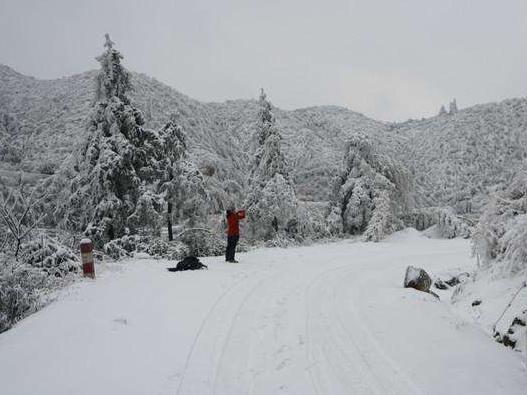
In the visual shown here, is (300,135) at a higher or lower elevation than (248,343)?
higher

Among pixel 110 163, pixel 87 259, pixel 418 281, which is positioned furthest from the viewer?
pixel 110 163

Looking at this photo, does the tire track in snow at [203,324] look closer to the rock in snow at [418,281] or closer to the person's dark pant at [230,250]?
the person's dark pant at [230,250]

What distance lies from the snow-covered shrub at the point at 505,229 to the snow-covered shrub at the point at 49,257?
29.7 feet

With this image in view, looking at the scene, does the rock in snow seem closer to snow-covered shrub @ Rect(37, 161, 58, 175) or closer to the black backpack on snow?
the black backpack on snow

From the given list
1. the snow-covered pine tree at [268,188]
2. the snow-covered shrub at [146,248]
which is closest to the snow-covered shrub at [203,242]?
the snow-covered shrub at [146,248]

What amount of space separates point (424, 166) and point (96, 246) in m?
39.0

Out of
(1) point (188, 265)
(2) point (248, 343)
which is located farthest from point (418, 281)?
(1) point (188, 265)

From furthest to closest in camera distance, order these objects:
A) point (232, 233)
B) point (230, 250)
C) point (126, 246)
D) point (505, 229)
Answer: point (126, 246) → point (232, 233) → point (230, 250) → point (505, 229)

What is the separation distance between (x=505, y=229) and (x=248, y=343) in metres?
5.27

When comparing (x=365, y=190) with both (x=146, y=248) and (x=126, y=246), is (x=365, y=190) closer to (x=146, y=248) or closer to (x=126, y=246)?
(x=146, y=248)

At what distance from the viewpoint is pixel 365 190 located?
2673 centimetres

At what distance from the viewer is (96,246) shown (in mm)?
17906

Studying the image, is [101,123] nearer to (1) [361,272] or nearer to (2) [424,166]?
(1) [361,272]

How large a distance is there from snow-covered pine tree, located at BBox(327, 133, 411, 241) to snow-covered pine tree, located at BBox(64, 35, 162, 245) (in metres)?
13.2
